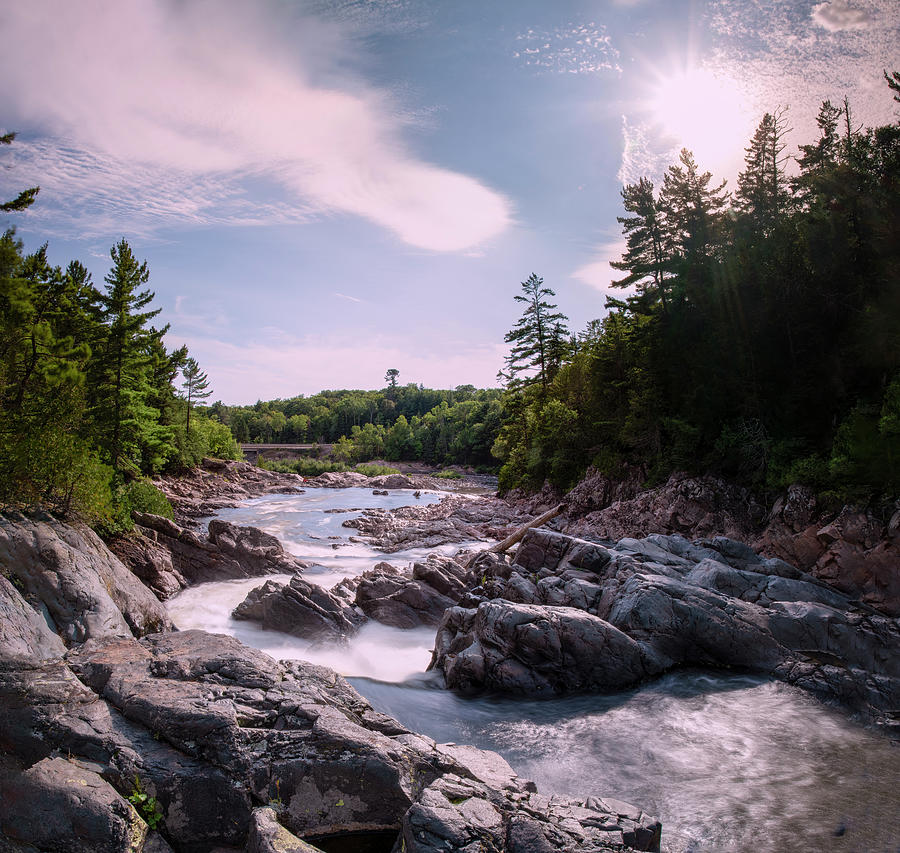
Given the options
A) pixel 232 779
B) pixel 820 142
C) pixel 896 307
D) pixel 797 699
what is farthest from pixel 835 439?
pixel 820 142

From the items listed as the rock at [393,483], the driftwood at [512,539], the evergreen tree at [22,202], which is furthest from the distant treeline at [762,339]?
the rock at [393,483]

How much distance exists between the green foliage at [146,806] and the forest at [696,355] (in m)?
7.39

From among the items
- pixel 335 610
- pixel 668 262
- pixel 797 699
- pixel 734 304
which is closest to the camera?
pixel 797 699

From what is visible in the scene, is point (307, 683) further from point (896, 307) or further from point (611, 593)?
point (896, 307)

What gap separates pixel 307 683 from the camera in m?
6.59

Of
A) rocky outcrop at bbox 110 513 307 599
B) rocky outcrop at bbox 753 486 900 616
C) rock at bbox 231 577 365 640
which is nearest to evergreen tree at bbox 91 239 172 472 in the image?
rocky outcrop at bbox 110 513 307 599

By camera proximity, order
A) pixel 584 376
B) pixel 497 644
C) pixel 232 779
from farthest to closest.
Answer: pixel 584 376, pixel 497 644, pixel 232 779

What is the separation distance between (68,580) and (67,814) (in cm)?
517

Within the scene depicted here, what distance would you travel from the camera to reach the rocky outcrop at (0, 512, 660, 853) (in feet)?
14.3

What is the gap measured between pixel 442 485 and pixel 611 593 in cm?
5095

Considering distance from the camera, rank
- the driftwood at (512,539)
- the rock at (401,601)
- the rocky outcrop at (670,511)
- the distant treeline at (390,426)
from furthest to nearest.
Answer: the distant treeline at (390,426)
the rocky outcrop at (670,511)
the driftwood at (512,539)
the rock at (401,601)

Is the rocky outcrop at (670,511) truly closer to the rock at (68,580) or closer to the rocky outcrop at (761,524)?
the rocky outcrop at (761,524)

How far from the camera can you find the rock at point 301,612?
39.5ft

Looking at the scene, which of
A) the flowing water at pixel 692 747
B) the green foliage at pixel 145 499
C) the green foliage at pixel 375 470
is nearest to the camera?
the flowing water at pixel 692 747
